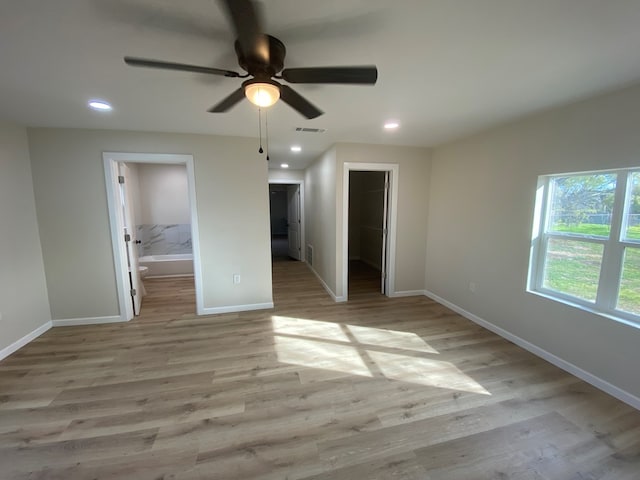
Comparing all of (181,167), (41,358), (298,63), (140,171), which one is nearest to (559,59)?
(298,63)

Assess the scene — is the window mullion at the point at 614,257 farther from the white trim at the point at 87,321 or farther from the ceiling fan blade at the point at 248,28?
the white trim at the point at 87,321

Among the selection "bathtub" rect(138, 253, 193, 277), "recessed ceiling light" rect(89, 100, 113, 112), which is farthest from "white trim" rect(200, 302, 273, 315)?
"recessed ceiling light" rect(89, 100, 113, 112)

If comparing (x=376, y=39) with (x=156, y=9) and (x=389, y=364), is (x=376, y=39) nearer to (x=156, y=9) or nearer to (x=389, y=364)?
(x=156, y=9)

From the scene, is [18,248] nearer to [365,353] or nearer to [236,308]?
[236,308]

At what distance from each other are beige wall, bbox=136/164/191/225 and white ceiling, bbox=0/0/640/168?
3101 mm

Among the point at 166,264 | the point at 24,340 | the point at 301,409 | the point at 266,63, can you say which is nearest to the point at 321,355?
the point at 301,409

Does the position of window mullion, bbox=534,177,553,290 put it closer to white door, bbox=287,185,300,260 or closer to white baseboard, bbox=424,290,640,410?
white baseboard, bbox=424,290,640,410

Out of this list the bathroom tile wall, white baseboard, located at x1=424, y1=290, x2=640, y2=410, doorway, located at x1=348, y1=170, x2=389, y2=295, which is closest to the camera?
white baseboard, located at x1=424, y1=290, x2=640, y2=410

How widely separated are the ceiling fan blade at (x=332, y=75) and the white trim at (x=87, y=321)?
380cm

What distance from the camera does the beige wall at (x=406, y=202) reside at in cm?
Result: 389

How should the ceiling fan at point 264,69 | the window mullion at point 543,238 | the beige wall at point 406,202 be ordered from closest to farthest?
1. the ceiling fan at point 264,69
2. the window mullion at point 543,238
3. the beige wall at point 406,202

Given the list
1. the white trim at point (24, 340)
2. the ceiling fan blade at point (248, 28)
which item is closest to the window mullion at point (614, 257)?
the ceiling fan blade at point (248, 28)

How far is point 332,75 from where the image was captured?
1386 mm

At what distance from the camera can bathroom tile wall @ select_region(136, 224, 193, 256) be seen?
579cm
